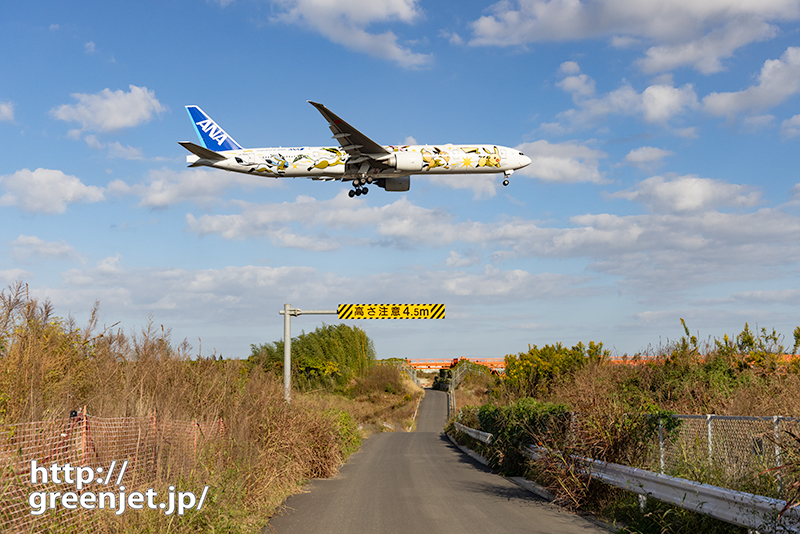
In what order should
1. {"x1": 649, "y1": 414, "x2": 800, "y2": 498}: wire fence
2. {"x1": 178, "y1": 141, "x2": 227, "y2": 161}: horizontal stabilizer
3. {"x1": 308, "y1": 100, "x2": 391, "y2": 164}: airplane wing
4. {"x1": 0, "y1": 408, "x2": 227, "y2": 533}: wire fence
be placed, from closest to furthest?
{"x1": 0, "y1": 408, "x2": 227, "y2": 533}: wire fence
{"x1": 649, "y1": 414, "x2": 800, "y2": 498}: wire fence
{"x1": 308, "y1": 100, "x2": 391, "y2": 164}: airplane wing
{"x1": 178, "y1": 141, "x2": 227, "y2": 161}: horizontal stabilizer

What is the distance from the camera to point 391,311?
2439 centimetres

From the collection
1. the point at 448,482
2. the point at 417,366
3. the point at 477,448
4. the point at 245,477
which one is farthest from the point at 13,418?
the point at 417,366

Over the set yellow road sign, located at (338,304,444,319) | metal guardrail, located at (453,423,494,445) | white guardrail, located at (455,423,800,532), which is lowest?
metal guardrail, located at (453,423,494,445)

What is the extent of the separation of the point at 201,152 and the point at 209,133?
6966 mm

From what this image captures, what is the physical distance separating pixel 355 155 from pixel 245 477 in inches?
732

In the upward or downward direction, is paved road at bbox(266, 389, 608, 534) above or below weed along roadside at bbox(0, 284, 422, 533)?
below

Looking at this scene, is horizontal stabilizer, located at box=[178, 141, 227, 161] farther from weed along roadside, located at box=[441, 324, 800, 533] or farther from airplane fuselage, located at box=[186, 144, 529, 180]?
weed along roadside, located at box=[441, 324, 800, 533]

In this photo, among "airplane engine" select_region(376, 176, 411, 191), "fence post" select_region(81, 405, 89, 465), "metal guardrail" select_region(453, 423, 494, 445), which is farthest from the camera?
"airplane engine" select_region(376, 176, 411, 191)

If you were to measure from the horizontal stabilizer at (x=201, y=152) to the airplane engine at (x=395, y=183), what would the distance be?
736 cm

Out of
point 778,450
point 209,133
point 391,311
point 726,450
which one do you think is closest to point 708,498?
point 778,450

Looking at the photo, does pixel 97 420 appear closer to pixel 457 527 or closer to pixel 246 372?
pixel 457 527

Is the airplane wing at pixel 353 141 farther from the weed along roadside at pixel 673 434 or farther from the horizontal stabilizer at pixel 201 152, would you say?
the weed along roadside at pixel 673 434

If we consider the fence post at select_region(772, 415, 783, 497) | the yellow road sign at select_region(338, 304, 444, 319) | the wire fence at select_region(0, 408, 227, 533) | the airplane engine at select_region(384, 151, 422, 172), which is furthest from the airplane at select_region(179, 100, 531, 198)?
the fence post at select_region(772, 415, 783, 497)

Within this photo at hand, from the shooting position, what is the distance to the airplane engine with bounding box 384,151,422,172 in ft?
86.4
